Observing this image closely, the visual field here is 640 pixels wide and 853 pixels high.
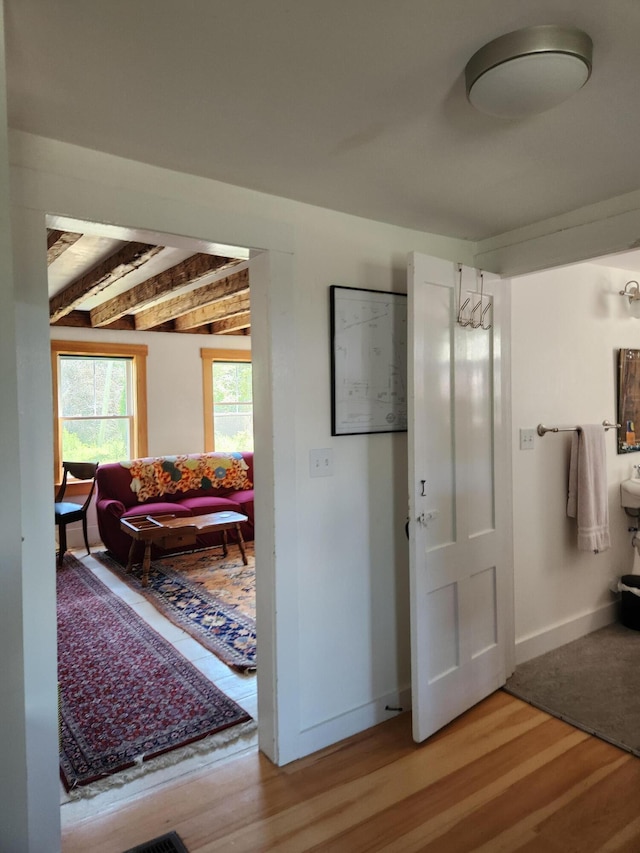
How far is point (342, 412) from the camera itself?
2.36 meters

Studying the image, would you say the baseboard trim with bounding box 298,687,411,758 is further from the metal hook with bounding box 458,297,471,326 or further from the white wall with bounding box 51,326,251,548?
the white wall with bounding box 51,326,251,548

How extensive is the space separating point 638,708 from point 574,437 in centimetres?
139

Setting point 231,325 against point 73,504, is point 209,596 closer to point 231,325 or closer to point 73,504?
point 73,504

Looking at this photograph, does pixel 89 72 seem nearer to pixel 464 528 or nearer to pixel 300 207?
pixel 300 207

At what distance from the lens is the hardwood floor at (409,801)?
1800mm

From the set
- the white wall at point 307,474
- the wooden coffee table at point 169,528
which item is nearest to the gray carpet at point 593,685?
the white wall at point 307,474

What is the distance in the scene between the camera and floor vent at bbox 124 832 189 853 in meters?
1.76

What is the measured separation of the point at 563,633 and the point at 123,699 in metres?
2.42

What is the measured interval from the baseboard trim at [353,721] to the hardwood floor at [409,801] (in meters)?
0.04

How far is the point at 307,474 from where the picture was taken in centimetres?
227

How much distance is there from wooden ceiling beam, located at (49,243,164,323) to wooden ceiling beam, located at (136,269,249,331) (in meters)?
0.79

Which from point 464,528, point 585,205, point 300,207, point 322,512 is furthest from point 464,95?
point 464,528

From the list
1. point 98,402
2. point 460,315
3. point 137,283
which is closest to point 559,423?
point 460,315

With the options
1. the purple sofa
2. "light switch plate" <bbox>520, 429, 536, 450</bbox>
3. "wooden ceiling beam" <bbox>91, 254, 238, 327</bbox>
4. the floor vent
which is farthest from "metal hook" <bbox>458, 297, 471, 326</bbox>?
the purple sofa
